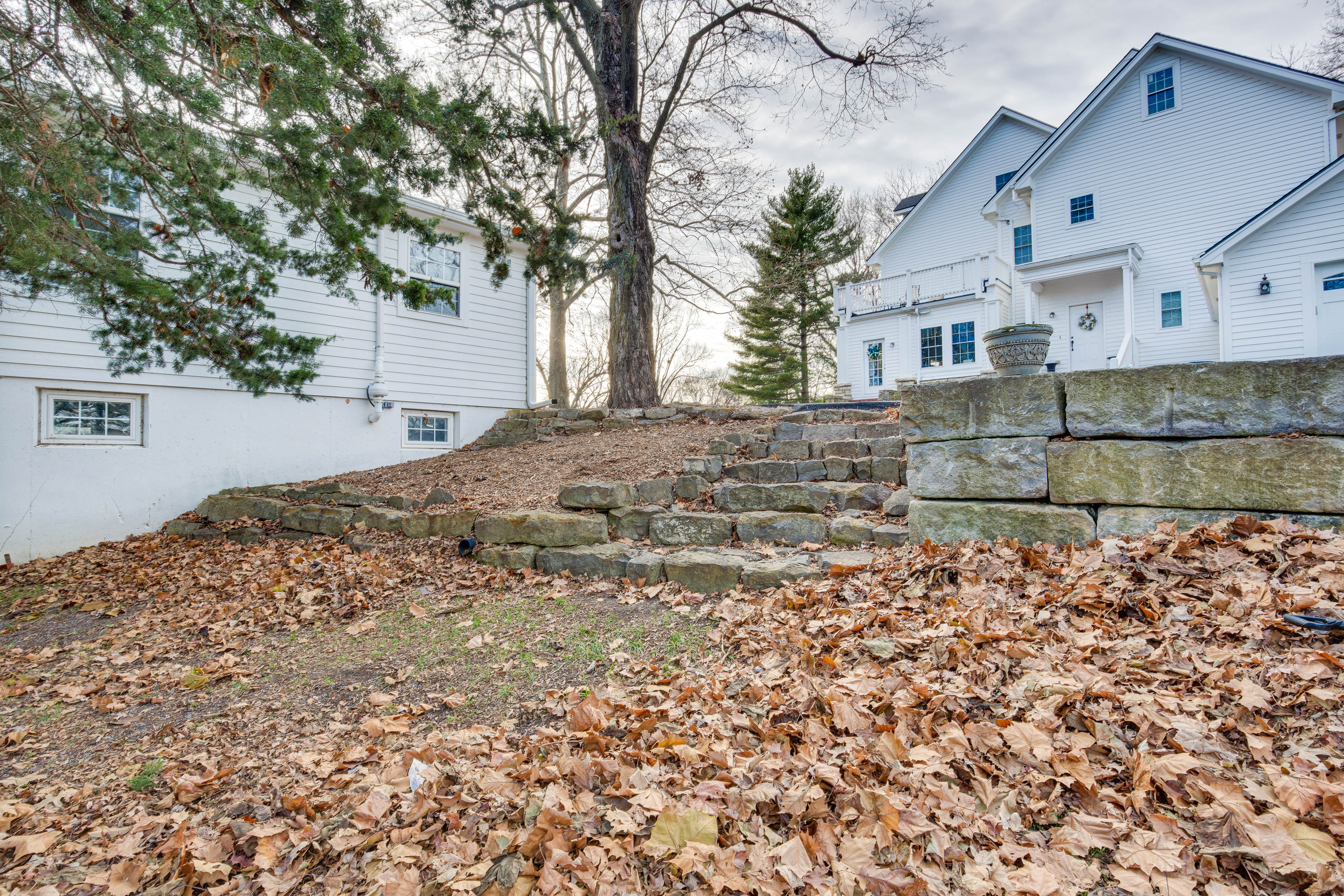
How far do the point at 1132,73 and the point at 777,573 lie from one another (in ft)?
44.7

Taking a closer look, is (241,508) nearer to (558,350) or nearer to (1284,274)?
(558,350)

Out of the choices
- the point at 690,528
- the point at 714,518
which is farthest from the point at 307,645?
the point at 714,518

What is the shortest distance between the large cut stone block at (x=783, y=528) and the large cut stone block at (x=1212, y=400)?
1.54 meters

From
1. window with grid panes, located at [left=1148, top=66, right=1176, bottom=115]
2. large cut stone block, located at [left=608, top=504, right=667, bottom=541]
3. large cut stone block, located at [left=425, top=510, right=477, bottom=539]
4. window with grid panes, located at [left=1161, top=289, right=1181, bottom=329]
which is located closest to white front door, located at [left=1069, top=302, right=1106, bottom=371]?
window with grid panes, located at [left=1161, top=289, right=1181, bottom=329]

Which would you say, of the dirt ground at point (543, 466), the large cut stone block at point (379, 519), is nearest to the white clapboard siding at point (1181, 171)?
the dirt ground at point (543, 466)

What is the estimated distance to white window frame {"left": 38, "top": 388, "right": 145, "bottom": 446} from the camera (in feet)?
19.6

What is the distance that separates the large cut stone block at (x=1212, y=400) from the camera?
2.69 meters

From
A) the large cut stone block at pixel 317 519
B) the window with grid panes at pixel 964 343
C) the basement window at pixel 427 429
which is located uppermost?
the window with grid panes at pixel 964 343

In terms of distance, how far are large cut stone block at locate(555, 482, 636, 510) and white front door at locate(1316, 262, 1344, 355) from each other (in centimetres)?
1029

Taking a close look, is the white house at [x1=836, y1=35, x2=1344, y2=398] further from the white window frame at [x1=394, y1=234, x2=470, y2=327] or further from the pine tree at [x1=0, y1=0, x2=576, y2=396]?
the pine tree at [x1=0, y1=0, x2=576, y2=396]

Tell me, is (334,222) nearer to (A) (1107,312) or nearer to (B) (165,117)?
(B) (165,117)

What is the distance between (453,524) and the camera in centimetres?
491

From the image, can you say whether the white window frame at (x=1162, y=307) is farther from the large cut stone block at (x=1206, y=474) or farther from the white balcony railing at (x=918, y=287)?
the large cut stone block at (x=1206, y=474)

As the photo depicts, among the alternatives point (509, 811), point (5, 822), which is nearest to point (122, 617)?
point (5, 822)
